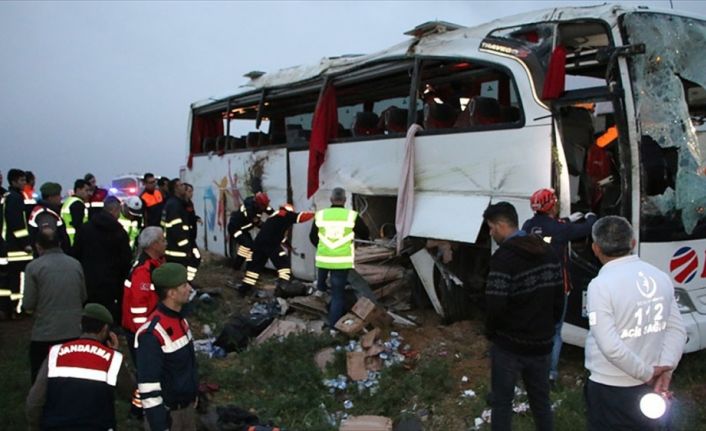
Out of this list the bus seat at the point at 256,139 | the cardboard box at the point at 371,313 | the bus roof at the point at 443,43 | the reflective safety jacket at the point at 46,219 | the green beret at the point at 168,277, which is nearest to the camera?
the green beret at the point at 168,277

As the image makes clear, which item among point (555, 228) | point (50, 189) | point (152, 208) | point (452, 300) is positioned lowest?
point (452, 300)

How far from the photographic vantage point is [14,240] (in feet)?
26.0

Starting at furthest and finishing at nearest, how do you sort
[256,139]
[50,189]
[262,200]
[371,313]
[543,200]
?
[256,139] < [262,200] < [50,189] < [371,313] < [543,200]

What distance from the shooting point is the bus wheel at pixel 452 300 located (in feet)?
23.0

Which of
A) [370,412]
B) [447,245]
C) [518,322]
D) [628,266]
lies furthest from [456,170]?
[628,266]

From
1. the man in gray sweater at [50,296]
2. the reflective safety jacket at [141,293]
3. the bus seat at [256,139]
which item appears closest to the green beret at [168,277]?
the reflective safety jacket at [141,293]

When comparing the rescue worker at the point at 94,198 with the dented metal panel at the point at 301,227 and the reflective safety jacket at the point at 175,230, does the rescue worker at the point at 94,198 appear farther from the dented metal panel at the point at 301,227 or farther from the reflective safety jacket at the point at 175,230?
the dented metal panel at the point at 301,227

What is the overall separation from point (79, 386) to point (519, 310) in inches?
96.6

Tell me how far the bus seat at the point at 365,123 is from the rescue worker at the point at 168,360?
16.7 ft

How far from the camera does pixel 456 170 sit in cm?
670

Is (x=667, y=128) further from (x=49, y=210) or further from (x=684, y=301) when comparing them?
(x=49, y=210)

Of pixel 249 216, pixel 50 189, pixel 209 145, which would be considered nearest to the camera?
pixel 50 189

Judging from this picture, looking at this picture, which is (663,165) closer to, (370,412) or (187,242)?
(370,412)

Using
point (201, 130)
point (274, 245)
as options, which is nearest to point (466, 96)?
point (274, 245)
